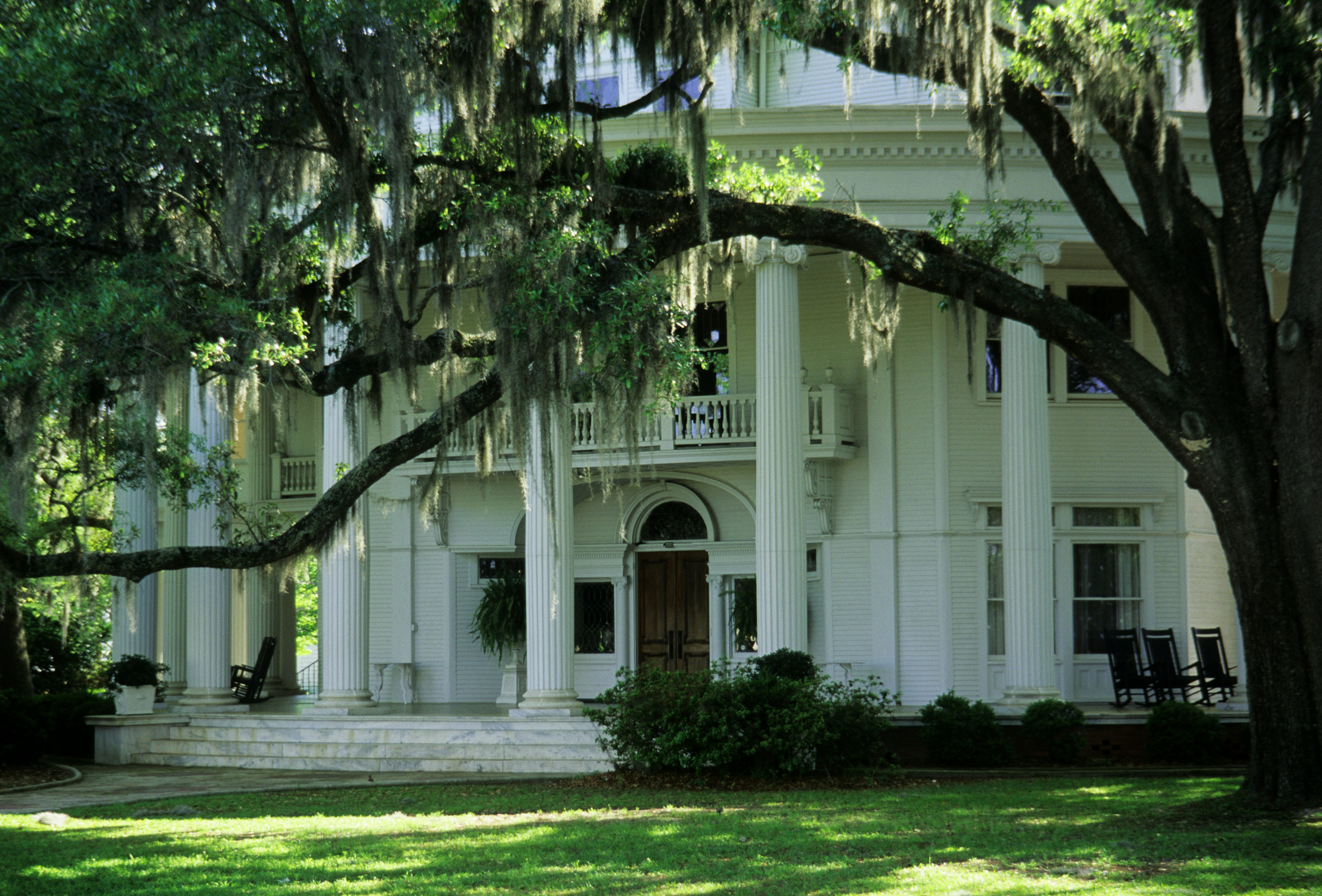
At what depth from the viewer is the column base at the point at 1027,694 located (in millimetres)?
16641

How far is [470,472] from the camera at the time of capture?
69.2 feet

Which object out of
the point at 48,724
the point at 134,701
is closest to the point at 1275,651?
the point at 134,701

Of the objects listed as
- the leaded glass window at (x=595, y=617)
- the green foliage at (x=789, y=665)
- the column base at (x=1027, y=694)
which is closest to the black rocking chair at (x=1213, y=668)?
the column base at (x=1027, y=694)

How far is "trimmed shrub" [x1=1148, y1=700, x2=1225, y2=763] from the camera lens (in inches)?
604

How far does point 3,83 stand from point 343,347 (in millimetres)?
3961

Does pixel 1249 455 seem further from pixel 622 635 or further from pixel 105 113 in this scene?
pixel 622 635

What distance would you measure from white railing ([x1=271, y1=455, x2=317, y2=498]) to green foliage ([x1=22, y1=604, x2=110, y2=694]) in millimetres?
4048

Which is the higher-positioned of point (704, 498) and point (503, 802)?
point (704, 498)

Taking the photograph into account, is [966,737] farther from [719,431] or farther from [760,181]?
[760,181]

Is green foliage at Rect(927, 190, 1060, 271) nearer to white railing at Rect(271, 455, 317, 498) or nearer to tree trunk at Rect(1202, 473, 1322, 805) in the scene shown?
tree trunk at Rect(1202, 473, 1322, 805)

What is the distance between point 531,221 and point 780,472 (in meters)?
7.46

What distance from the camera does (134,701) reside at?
706 inches

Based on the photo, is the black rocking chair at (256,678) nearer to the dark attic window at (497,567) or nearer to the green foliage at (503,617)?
the dark attic window at (497,567)

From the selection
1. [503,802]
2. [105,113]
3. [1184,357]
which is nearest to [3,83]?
[105,113]
